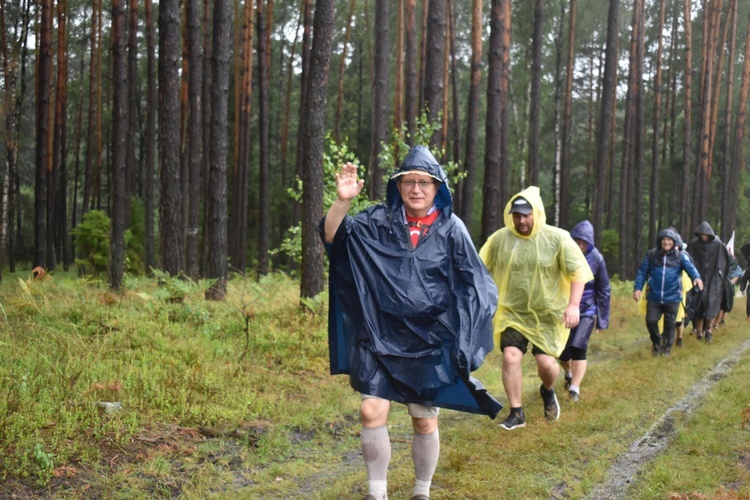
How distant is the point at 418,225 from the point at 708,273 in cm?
1183

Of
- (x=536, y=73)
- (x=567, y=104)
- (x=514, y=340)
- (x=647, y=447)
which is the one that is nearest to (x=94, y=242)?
(x=536, y=73)

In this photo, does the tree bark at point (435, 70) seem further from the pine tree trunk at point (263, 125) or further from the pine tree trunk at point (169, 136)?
the pine tree trunk at point (263, 125)

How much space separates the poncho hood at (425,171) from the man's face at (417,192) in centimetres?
4

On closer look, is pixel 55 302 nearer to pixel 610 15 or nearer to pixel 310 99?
pixel 310 99

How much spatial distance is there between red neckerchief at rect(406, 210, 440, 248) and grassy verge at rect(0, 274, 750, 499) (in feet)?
5.68

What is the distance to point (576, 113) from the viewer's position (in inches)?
1957

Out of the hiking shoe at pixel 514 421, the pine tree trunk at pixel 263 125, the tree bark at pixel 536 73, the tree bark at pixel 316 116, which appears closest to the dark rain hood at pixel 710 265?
the tree bark at pixel 316 116

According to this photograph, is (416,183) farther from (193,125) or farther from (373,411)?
(193,125)

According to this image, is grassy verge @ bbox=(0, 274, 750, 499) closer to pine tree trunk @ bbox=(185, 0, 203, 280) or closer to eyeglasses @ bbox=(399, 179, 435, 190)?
eyeglasses @ bbox=(399, 179, 435, 190)

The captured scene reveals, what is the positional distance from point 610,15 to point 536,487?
19624 millimetres

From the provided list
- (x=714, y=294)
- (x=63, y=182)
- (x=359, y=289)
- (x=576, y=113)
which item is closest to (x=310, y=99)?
(x=359, y=289)

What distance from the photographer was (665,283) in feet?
40.9

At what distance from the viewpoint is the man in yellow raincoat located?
24.2 ft

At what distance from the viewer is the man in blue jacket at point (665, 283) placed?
40.8 feet
